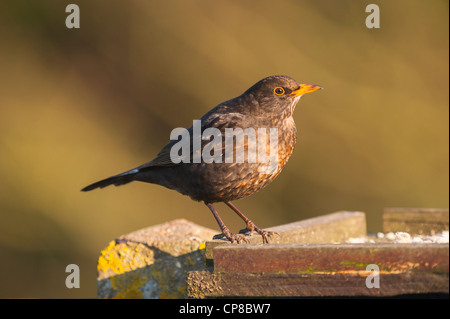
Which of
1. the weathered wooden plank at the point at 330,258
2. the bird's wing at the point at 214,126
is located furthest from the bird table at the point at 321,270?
the bird's wing at the point at 214,126

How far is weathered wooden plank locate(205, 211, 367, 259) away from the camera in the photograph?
2.87 meters

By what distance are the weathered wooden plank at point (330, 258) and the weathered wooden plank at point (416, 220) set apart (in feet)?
Result: 5.94

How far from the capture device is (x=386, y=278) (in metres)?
1.96

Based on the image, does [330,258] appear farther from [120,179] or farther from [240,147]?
[120,179]

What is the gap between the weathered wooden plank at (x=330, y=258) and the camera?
1.92 meters

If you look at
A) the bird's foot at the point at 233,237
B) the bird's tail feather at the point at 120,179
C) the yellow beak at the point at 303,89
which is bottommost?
the bird's foot at the point at 233,237

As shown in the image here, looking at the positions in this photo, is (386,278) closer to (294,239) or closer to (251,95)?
(294,239)

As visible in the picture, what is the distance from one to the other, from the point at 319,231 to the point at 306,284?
123 cm

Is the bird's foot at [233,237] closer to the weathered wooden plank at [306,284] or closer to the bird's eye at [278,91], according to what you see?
the weathered wooden plank at [306,284]

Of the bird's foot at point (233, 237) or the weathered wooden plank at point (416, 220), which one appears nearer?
the bird's foot at point (233, 237)

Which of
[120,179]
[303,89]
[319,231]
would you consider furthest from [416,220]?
[120,179]

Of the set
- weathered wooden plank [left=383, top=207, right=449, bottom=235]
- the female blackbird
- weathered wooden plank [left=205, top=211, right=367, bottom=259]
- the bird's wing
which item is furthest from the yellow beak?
weathered wooden plank [left=383, top=207, right=449, bottom=235]

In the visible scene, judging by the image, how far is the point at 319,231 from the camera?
3277mm

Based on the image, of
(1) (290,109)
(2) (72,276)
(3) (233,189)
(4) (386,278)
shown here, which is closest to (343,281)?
(4) (386,278)
